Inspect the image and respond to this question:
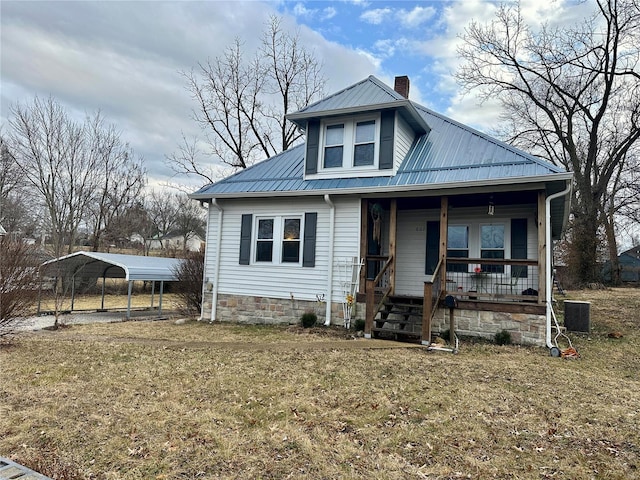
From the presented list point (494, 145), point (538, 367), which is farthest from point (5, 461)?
point (494, 145)

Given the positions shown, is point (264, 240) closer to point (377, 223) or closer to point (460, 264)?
point (377, 223)

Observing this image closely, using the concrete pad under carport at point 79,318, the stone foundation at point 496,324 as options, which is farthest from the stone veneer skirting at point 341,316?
the concrete pad under carport at point 79,318

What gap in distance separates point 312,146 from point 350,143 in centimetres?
104

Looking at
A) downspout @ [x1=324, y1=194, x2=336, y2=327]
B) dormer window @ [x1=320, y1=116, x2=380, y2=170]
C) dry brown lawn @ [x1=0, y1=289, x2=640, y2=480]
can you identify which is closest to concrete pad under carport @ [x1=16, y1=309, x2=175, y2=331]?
dry brown lawn @ [x1=0, y1=289, x2=640, y2=480]

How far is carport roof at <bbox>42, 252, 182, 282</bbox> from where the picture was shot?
40.3 ft

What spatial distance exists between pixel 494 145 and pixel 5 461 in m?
10.1

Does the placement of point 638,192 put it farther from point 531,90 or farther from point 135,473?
point 135,473

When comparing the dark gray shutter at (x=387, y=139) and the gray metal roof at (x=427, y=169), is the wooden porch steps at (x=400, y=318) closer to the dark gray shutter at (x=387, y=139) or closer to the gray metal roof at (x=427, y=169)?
the gray metal roof at (x=427, y=169)

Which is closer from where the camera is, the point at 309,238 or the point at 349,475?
the point at 349,475

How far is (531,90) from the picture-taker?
21812 millimetres

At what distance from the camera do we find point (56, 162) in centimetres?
2216

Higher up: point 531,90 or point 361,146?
point 531,90

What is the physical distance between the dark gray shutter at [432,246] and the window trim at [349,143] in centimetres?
235

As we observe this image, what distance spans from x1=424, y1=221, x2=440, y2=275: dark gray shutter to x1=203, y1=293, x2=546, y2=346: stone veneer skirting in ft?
6.54
